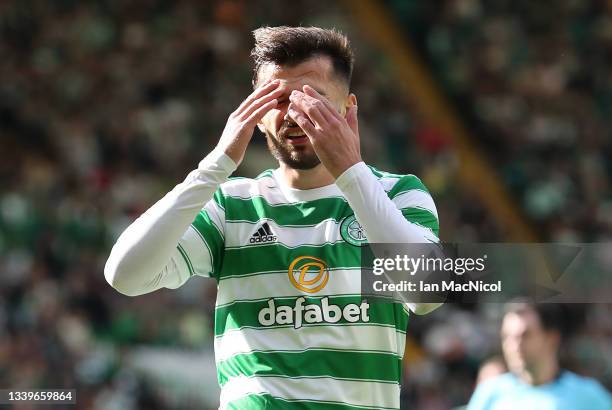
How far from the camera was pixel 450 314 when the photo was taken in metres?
10.2

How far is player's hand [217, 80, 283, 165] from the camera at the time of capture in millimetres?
3186

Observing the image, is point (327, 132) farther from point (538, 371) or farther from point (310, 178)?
point (538, 371)

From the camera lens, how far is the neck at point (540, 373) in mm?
5152

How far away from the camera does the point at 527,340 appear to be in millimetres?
5062

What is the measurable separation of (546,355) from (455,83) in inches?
336

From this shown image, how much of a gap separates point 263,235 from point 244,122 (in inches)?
13.5

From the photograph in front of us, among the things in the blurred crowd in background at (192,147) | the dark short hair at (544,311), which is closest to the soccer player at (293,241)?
the dark short hair at (544,311)

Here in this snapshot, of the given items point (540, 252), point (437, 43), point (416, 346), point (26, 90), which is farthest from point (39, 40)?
point (540, 252)

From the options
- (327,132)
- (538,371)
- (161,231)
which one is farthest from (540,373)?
(161,231)

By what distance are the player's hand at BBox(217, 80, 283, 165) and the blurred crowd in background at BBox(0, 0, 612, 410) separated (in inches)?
238

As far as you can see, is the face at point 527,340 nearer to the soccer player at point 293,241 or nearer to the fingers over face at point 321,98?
the soccer player at point 293,241

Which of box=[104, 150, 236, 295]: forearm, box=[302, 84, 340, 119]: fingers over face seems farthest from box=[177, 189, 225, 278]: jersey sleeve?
box=[302, 84, 340, 119]: fingers over face

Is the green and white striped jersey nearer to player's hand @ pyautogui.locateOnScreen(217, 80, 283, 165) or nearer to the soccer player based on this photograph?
the soccer player

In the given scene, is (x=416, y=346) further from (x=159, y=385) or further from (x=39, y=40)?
(x=39, y=40)
